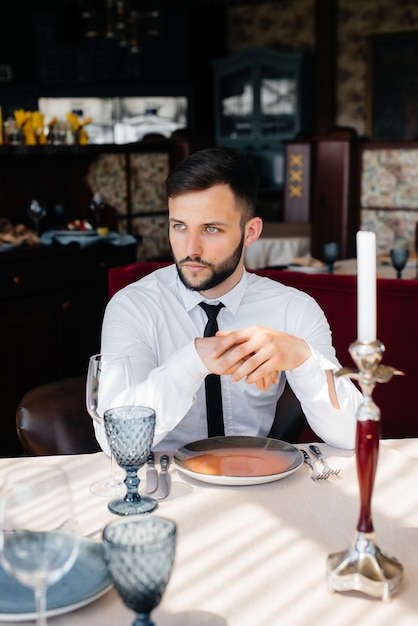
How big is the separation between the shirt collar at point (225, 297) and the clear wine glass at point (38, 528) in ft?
3.58

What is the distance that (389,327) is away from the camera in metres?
2.71

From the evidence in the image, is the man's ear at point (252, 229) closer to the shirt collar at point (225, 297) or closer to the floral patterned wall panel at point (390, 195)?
the shirt collar at point (225, 297)

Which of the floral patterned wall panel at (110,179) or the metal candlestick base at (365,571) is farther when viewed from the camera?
the floral patterned wall panel at (110,179)

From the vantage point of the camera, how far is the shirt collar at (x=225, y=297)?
79.3 inches

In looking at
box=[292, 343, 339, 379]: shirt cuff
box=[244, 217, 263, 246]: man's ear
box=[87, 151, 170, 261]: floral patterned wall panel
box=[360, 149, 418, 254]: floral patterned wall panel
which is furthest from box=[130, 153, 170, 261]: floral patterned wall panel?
box=[292, 343, 339, 379]: shirt cuff

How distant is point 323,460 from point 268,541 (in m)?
0.33

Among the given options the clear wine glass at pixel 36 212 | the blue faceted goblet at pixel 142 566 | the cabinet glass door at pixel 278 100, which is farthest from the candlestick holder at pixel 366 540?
the cabinet glass door at pixel 278 100

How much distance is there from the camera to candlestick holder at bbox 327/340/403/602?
1.01 m

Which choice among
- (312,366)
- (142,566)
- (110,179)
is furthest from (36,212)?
(142,566)

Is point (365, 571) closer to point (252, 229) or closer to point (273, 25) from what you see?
point (252, 229)

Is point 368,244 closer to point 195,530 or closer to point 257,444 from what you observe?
point 195,530

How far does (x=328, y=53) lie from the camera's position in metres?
10.9

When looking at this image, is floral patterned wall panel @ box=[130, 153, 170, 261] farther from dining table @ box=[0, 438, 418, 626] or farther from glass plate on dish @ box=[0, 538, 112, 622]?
glass plate on dish @ box=[0, 538, 112, 622]

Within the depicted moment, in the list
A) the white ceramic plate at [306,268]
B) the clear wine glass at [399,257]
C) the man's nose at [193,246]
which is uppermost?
the man's nose at [193,246]
